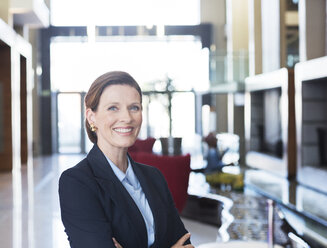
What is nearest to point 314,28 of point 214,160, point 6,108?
point 214,160

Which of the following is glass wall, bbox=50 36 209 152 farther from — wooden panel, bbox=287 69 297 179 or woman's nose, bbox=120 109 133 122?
woman's nose, bbox=120 109 133 122

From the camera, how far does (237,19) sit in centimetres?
1439

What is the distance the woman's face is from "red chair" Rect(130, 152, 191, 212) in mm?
2769

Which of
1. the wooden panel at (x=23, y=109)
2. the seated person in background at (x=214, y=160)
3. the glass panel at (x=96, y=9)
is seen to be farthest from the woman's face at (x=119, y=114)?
the wooden panel at (x=23, y=109)

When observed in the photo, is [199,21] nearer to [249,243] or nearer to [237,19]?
[237,19]

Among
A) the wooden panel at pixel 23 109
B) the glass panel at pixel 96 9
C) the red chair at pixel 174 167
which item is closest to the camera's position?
the glass panel at pixel 96 9

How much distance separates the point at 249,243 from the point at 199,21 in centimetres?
1500

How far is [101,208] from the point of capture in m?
1.31

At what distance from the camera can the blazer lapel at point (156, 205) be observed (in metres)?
1.46

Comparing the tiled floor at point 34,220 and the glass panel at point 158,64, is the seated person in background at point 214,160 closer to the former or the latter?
the tiled floor at point 34,220

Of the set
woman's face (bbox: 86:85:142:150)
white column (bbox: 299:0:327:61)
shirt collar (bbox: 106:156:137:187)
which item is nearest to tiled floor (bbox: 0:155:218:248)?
shirt collar (bbox: 106:156:137:187)

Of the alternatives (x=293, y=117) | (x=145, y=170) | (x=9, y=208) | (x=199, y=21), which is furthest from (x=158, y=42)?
(x=145, y=170)

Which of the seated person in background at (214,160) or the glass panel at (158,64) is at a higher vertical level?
the glass panel at (158,64)

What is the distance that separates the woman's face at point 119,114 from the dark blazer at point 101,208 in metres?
0.11
